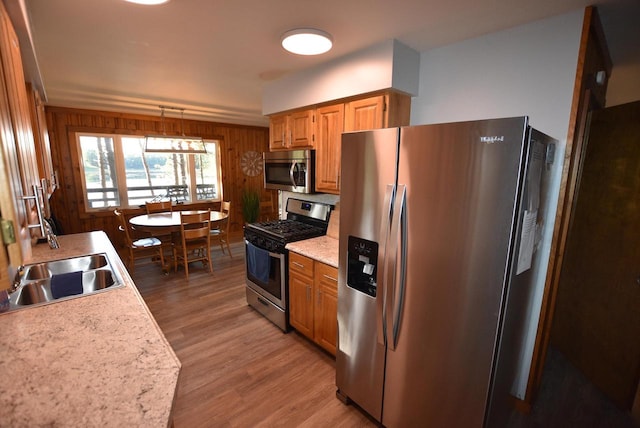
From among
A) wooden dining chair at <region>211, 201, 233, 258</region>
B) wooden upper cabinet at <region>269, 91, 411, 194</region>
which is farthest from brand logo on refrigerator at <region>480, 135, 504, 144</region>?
wooden dining chair at <region>211, 201, 233, 258</region>

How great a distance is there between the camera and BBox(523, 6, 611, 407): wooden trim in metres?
1.53

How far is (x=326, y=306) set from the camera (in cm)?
223

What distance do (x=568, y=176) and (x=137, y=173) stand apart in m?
6.03

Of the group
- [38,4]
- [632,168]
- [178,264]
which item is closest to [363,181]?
[632,168]

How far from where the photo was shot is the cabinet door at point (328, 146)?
2.43 m

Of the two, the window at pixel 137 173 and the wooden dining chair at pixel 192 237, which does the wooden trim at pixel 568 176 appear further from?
the window at pixel 137 173

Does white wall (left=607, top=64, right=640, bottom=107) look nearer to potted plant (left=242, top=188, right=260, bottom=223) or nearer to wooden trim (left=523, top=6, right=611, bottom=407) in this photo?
wooden trim (left=523, top=6, right=611, bottom=407)

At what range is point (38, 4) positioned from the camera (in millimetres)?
1532

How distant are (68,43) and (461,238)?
2930 mm

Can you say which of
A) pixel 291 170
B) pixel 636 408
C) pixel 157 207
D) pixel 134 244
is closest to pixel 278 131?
pixel 291 170

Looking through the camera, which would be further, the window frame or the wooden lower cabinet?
the window frame

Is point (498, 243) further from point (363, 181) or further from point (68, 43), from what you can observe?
point (68, 43)

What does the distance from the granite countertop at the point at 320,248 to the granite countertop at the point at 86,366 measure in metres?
1.19

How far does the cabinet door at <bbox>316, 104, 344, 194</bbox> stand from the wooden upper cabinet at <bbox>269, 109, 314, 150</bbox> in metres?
0.13
